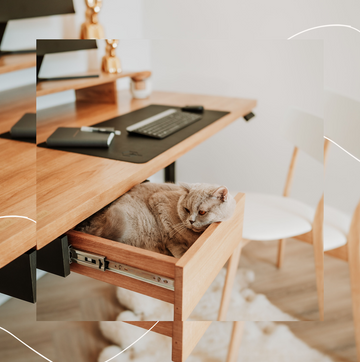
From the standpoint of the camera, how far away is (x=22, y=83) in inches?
47.1

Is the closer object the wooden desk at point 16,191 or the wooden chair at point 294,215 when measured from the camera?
the wooden desk at point 16,191

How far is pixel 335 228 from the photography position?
3.78 ft

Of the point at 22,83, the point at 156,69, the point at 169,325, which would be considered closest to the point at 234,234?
the point at 169,325

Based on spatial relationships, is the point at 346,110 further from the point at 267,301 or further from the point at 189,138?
the point at 267,301

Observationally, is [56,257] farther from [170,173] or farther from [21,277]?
[170,173]

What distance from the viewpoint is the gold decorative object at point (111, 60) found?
1196mm

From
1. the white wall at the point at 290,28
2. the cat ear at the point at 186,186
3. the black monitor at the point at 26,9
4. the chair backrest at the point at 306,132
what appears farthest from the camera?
the white wall at the point at 290,28

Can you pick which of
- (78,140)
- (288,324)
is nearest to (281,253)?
(288,324)

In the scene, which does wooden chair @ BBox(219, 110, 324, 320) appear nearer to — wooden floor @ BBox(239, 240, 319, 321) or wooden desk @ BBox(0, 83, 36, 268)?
wooden floor @ BBox(239, 240, 319, 321)

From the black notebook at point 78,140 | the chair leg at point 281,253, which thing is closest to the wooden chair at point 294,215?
the chair leg at point 281,253

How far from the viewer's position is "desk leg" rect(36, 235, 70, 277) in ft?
2.08

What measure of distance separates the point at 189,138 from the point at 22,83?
643 millimetres

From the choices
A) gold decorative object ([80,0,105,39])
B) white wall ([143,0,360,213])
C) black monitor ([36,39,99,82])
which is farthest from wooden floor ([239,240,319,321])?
gold decorative object ([80,0,105,39])

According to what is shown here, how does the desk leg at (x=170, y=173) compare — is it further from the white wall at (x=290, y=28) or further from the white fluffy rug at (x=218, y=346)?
the white fluffy rug at (x=218, y=346)
